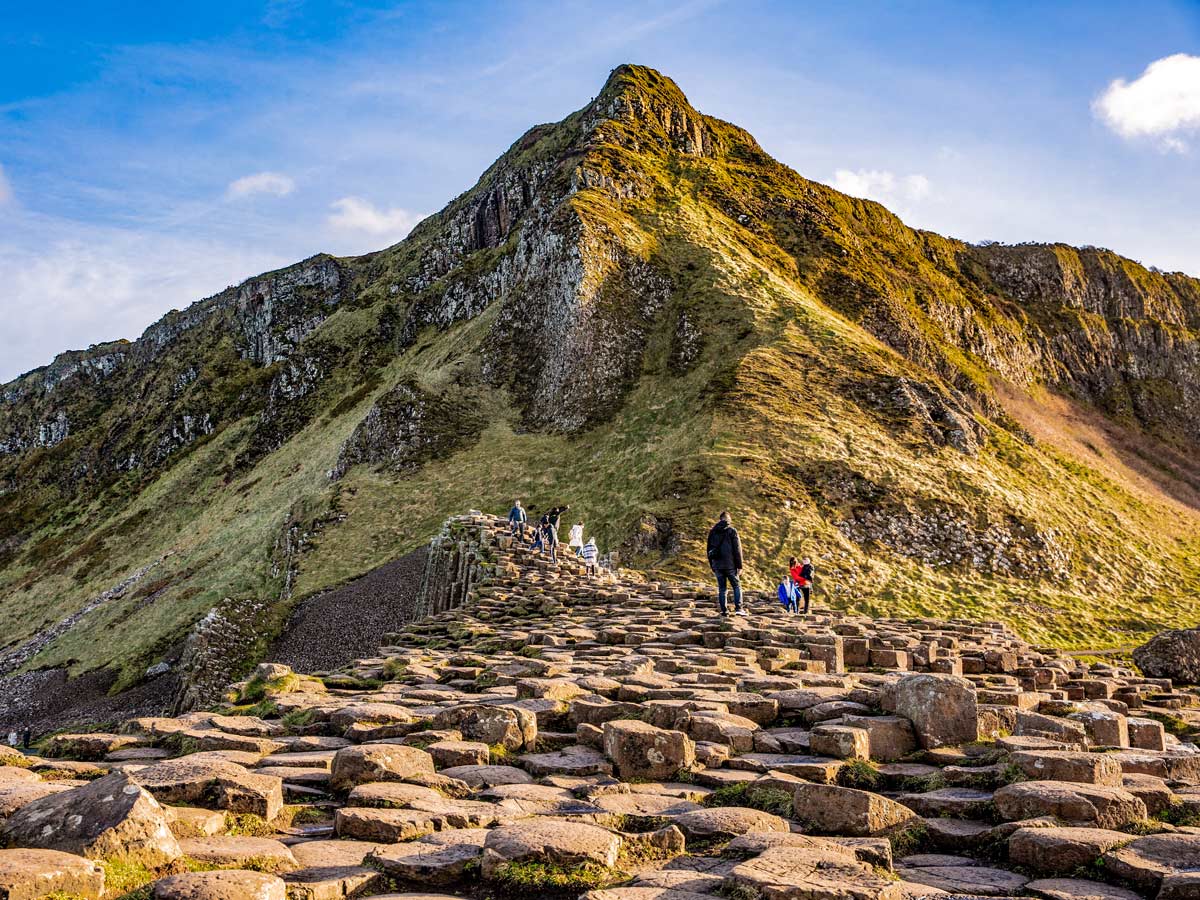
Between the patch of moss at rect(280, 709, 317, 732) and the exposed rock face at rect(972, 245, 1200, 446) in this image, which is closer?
the patch of moss at rect(280, 709, 317, 732)

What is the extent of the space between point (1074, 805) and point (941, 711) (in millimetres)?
3151

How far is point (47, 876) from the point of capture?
520cm

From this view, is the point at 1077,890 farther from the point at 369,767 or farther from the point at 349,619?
the point at 349,619

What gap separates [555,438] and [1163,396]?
100739 mm

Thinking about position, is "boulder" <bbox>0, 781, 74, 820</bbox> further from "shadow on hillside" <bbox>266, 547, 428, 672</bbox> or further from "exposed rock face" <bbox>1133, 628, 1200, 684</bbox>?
"shadow on hillside" <bbox>266, 547, 428, 672</bbox>

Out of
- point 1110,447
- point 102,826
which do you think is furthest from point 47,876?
point 1110,447

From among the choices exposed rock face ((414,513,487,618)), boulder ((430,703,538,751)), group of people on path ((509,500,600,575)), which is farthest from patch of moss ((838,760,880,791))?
group of people on path ((509,500,600,575))

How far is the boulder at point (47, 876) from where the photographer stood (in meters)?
5.08

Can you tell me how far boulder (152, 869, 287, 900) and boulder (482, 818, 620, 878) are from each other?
144cm

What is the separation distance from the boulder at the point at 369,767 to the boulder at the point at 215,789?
0.88m

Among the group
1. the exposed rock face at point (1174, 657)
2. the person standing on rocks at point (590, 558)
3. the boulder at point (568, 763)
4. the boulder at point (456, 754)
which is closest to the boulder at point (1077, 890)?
the boulder at point (568, 763)

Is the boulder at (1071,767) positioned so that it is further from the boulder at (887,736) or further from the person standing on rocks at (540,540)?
the person standing on rocks at (540,540)

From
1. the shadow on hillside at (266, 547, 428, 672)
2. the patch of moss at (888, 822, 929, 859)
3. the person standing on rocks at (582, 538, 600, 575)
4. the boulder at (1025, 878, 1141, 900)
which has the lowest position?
the shadow on hillside at (266, 547, 428, 672)

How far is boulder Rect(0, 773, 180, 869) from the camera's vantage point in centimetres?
581
